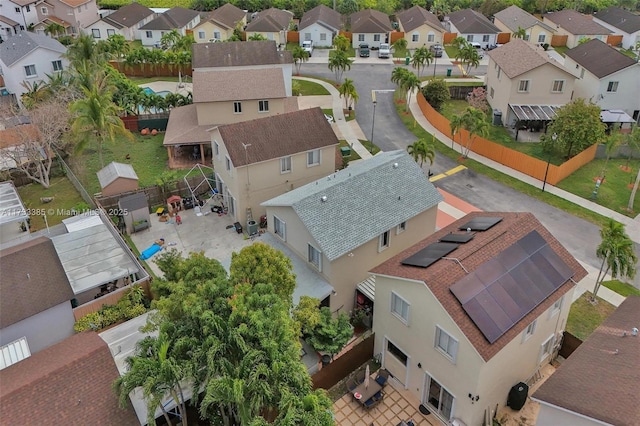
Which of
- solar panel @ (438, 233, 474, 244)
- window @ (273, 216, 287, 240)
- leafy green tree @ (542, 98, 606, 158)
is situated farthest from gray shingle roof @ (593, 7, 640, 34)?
window @ (273, 216, 287, 240)

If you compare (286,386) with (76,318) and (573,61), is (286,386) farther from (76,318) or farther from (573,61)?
(573,61)

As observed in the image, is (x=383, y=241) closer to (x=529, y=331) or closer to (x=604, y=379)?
(x=529, y=331)

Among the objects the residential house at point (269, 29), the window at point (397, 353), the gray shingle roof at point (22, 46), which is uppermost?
the residential house at point (269, 29)

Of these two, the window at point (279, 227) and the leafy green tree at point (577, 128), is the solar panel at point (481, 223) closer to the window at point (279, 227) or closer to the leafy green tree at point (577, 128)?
the window at point (279, 227)

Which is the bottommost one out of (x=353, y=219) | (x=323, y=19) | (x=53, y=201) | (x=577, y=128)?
(x=53, y=201)

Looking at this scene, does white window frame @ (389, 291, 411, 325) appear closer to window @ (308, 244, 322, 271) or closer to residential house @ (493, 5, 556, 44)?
window @ (308, 244, 322, 271)

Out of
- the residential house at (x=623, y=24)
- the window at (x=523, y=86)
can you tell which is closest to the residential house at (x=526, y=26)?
the residential house at (x=623, y=24)

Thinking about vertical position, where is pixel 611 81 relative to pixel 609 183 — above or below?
above

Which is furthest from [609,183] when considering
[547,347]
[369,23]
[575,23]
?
[575,23]

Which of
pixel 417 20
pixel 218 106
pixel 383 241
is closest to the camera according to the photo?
pixel 383 241
